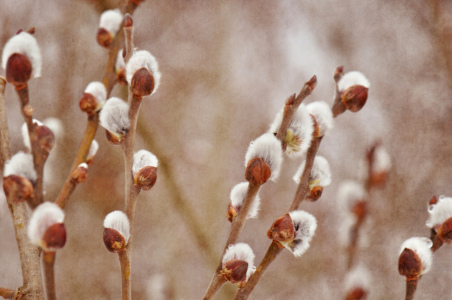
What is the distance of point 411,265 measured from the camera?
484mm

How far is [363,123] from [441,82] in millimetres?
269

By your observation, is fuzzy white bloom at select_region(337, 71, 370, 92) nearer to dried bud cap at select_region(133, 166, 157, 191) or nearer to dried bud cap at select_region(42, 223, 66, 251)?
dried bud cap at select_region(133, 166, 157, 191)

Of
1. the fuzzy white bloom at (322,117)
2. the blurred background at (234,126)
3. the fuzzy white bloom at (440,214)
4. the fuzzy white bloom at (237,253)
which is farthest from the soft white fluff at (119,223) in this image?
the blurred background at (234,126)

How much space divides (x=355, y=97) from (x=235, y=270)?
10.1 inches

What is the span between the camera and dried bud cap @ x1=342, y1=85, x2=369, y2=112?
528 mm

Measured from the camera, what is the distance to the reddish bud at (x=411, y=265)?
1.58ft

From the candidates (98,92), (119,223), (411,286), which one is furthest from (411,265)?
(98,92)

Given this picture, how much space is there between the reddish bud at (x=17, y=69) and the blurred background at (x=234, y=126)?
0.84 meters

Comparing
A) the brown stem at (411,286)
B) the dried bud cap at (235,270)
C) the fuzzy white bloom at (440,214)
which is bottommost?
the brown stem at (411,286)

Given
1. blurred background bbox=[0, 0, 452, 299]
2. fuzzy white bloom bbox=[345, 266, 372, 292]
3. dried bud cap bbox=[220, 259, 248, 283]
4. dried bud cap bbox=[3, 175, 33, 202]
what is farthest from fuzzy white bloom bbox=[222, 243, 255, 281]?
blurred background bbox=[0, 0, 452, 299]

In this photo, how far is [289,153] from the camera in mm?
511

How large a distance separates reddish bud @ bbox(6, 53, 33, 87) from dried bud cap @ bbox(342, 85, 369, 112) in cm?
37

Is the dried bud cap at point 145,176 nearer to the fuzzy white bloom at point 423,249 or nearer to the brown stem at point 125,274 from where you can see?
the brown stem at point 125,274

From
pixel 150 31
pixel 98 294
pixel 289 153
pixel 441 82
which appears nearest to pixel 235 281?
pixel 289 153
